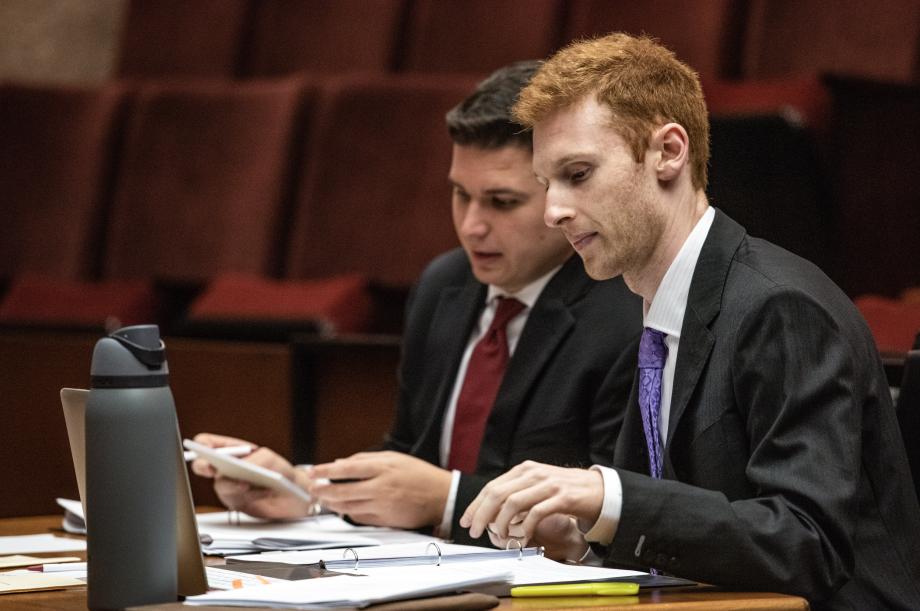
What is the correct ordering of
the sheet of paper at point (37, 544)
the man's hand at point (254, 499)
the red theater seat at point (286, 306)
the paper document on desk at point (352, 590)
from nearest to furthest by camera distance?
1. the paper document on desk at point (352, 590)
2. the sheet of paper at point (37, 544)
3. the man's hand at point (254, 499)
4. the red theater seat at point (286, 306)

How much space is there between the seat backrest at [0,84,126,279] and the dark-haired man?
1844mm

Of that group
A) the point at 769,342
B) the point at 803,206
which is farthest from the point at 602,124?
the point at 803,206

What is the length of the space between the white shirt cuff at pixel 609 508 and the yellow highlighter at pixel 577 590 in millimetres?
76

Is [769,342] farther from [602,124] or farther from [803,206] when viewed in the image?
[803,206]

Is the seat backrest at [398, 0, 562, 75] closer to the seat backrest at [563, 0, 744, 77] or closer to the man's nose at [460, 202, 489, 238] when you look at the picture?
the seat backrest at [563, 0, 744, 77]

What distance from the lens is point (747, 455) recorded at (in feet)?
3.84

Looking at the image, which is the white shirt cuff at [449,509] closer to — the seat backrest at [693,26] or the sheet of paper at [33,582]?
the sheet of paper at [33,582]

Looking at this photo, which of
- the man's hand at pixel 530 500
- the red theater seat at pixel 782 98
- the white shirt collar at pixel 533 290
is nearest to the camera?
the man's hand at pixel 530 500

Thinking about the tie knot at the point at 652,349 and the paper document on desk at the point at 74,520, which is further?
the paper document on desk at the point at 74,520

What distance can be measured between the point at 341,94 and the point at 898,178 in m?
1.29

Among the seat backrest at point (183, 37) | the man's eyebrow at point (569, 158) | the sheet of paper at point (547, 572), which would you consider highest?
the seat backrest at point (183, 37)

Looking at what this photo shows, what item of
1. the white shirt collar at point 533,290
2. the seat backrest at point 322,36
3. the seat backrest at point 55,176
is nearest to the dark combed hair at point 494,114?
the white shirt collar at point 533,290

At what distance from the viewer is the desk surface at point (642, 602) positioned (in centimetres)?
96

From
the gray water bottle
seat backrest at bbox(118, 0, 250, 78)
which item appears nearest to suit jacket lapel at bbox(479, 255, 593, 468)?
the gray water bottle
